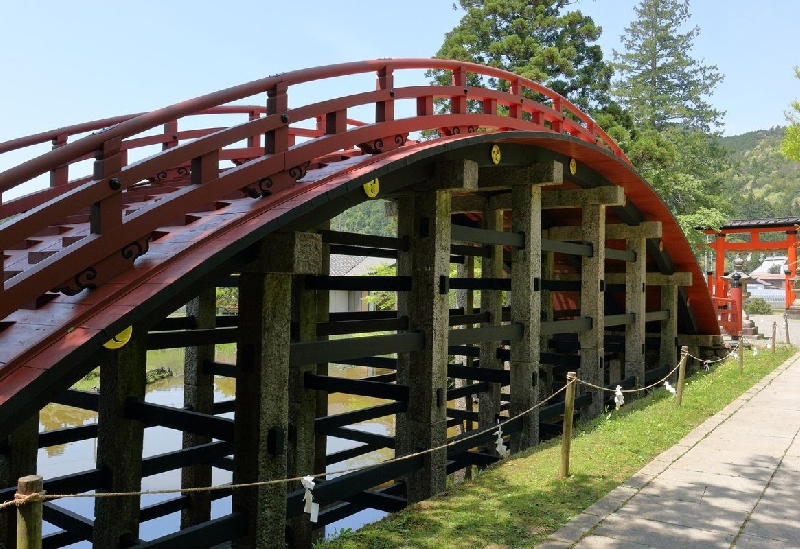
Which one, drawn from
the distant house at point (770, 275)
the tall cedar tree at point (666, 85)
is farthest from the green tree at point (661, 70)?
the distant house at point (770, 275)

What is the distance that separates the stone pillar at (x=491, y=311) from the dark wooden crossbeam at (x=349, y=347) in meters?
3.88

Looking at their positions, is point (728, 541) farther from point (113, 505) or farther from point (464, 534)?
point (113, 505)

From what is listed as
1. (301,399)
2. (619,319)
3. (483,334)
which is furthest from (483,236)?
(619,319)

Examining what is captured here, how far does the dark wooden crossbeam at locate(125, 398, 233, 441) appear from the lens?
4.65m

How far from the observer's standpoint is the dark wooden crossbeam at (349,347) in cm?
498

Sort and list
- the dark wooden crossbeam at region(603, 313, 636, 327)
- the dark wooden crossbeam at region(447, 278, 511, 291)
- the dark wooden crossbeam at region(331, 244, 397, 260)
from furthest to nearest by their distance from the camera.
→ the dark wooden crossbeam at region(603, 313, 636, 327), the dark wooden crossbeam at region(331, 244, 397, 260), the dark wooden crossbeam at region(447, 278, 511, 291)

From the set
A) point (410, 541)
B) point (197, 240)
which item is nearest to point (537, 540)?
point (410, 541)

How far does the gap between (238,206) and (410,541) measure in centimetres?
258

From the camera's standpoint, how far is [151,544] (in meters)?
3.98

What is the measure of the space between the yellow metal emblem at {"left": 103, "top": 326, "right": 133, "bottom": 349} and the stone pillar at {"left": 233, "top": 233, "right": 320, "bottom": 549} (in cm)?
105

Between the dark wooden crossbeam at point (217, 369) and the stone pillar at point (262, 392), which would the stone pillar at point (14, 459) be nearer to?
the dark wooden crossbeam at point (217, 369)

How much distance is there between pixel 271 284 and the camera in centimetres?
436

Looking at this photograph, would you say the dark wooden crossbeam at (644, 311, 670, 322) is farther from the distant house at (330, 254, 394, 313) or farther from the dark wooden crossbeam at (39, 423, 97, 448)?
the distant house at (330, 254, 394, 313)

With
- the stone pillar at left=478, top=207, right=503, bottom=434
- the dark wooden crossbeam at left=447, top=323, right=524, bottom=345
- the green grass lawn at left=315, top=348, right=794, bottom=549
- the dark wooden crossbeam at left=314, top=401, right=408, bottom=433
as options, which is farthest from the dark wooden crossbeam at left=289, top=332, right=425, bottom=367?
the stone pillar at left=478, top=207, right=503, bottom=434
